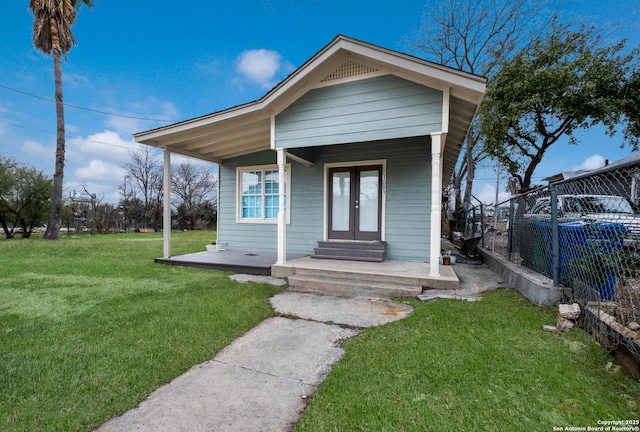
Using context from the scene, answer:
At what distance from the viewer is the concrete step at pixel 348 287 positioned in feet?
13.5

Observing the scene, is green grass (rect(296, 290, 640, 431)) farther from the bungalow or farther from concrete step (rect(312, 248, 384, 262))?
concrete step (rect(312, 248, 384, 262))

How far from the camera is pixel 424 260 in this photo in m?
5.82

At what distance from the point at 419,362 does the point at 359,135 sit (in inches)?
138

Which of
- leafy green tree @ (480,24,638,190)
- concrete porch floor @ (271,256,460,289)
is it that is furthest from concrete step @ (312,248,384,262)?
leafy green tree @ (480,24,638,190)

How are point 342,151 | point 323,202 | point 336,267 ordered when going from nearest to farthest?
point 336,267 → point 342,151 → point 323,202

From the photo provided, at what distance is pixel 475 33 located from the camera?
487 inches

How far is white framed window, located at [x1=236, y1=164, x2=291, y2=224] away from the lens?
7398mm

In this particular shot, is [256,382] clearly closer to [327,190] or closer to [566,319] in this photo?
[566,319]

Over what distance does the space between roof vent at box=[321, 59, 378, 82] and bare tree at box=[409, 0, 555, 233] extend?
933cm

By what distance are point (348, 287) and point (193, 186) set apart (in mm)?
24958

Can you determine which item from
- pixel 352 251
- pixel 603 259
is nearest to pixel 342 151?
pixel 352 251

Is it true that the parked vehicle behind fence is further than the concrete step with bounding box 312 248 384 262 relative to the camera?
No

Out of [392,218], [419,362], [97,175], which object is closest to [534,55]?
[392,218]

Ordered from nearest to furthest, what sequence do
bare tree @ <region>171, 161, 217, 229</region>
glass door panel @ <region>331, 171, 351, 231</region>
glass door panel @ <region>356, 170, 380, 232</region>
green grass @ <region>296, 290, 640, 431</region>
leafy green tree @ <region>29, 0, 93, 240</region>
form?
green grass @ <region>296, 290, 640, 431</region> → glass door panel @ <region>356, 170, 380, 232</region> → glass door panel @ <region>331, 171, 351, 231</region> → leafy green tree @ <region>29, 0, 93, 240</region> → bare tree @ <region>171, 161, 217, 229</region>
